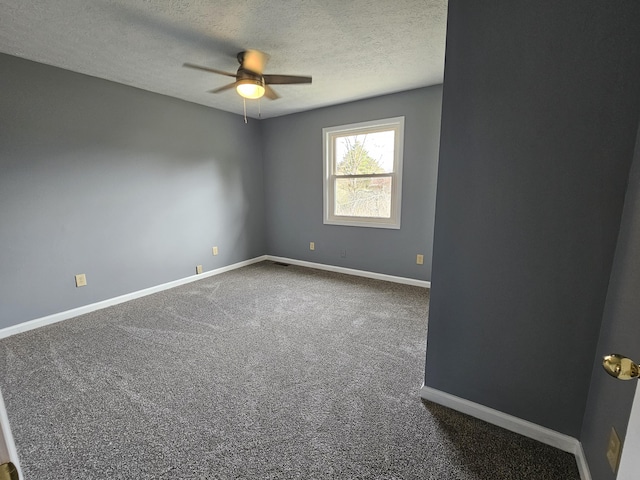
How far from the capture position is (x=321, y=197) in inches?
169

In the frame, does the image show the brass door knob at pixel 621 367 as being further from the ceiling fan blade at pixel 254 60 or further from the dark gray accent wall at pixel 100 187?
the dark gray accent wall at pixel 100 187

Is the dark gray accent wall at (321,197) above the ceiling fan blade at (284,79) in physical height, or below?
below

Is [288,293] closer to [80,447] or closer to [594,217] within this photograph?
[80,447]

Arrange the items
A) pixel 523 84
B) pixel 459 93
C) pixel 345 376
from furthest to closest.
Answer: pixel 345 376 < pixel 459 93 < pixel 523 84

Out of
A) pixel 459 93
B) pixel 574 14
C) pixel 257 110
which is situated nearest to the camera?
pixel 574 14

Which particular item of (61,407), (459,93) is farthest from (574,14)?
(61,407)

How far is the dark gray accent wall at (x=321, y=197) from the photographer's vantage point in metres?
3.41

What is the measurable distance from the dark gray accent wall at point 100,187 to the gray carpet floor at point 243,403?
0.52m

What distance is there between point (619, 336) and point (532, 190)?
0.63m

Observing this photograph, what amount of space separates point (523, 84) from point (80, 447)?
8.85 ft

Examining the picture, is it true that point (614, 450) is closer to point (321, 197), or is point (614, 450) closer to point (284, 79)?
point (284, 79)

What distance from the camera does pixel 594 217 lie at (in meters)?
1.18

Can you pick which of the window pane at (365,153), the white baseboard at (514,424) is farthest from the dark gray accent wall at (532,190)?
the window pane at (365,153)

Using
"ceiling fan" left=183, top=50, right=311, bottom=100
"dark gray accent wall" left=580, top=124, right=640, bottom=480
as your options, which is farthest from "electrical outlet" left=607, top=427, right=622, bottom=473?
"ceiling fan" left=183, top=50, right=311, bottom=100
